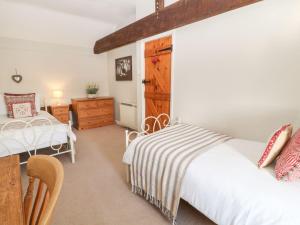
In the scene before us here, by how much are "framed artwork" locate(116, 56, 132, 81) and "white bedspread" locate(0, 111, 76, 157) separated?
6.85ft

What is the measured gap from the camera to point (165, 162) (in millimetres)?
1466

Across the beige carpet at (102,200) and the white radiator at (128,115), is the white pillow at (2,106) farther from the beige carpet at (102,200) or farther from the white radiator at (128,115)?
the white radiator at (128,115)

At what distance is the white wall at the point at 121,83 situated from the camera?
12.9ft

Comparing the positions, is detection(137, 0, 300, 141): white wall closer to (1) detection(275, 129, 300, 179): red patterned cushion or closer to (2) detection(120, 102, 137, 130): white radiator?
(1) detection(275, 129, 300, 179): red patterned cushion

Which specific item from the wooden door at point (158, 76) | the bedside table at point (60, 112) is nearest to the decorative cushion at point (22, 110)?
the bedside table at point (60, 112)

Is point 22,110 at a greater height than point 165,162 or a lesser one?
greater

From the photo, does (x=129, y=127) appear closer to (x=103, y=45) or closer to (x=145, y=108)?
(x=145, y=108)

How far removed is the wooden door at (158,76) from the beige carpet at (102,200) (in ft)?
3.51

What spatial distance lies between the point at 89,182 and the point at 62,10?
351cm

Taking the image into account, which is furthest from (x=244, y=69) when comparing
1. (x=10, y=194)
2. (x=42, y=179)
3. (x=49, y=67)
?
(x=49, y=67)

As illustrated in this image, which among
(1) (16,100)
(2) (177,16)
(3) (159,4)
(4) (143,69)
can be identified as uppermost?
(3) (159,4)

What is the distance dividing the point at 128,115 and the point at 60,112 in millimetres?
1561

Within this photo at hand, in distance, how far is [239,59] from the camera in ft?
6.20

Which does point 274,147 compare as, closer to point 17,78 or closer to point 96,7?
point 96,7
